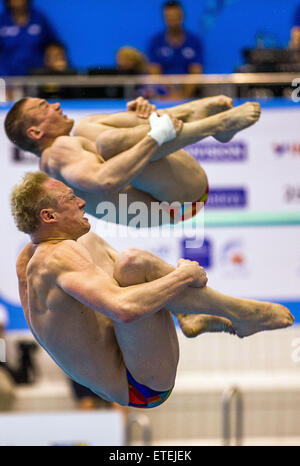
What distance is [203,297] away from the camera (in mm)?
3523

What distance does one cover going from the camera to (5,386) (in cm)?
586

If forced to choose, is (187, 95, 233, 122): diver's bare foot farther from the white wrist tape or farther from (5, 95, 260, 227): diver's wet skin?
the white wrist tape

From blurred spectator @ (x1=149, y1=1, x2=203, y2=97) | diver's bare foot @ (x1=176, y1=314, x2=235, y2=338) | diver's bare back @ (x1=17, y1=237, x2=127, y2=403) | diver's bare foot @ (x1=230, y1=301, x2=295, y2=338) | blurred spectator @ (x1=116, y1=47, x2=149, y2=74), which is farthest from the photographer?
blurred spectator @ (x1=149, y1=1, x2=203, y2=97)

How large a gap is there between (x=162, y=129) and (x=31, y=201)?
75 cm

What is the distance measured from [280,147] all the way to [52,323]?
10.1ft

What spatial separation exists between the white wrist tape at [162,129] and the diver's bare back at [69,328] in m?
0.68

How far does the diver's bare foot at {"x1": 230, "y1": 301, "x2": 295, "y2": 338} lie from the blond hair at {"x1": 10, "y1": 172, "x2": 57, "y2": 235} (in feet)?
3.43

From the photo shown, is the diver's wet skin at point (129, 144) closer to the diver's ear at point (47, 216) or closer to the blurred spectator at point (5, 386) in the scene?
the diver's ear at point (47, 216)

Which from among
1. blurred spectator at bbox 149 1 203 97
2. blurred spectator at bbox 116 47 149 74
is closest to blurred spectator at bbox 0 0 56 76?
blurred spectator at bbox 149 1 203 97

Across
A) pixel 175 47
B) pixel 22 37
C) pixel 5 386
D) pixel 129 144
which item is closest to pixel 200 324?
pixel 129 144

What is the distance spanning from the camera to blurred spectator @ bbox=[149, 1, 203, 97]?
302 inches
